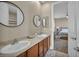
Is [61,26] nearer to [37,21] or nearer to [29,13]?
[37,21]

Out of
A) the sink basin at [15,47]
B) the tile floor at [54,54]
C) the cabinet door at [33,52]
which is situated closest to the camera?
the sink basin at [15,47]

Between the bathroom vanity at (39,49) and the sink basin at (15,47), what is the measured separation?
0.11 meters

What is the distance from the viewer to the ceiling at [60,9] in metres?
1.56

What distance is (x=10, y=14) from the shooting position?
1503 millimetres

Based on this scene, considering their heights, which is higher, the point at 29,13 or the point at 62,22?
the point at 29,13

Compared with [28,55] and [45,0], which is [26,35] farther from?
[45,0]

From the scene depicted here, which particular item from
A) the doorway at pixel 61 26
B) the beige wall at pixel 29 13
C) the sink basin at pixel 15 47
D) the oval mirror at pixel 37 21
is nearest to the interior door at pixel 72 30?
the doorway at pixel 61 26

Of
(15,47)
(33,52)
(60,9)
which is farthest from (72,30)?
(15,47)

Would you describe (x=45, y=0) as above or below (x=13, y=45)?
above

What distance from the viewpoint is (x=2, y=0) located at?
1.49 m

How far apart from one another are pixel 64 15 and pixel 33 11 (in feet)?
1.56

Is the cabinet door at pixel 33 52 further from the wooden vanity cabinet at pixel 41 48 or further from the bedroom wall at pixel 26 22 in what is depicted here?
the bedroom wall at pixel 26 22

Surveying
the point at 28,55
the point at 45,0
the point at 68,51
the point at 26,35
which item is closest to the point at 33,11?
the point at 45,0

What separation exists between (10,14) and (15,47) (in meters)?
0.48
